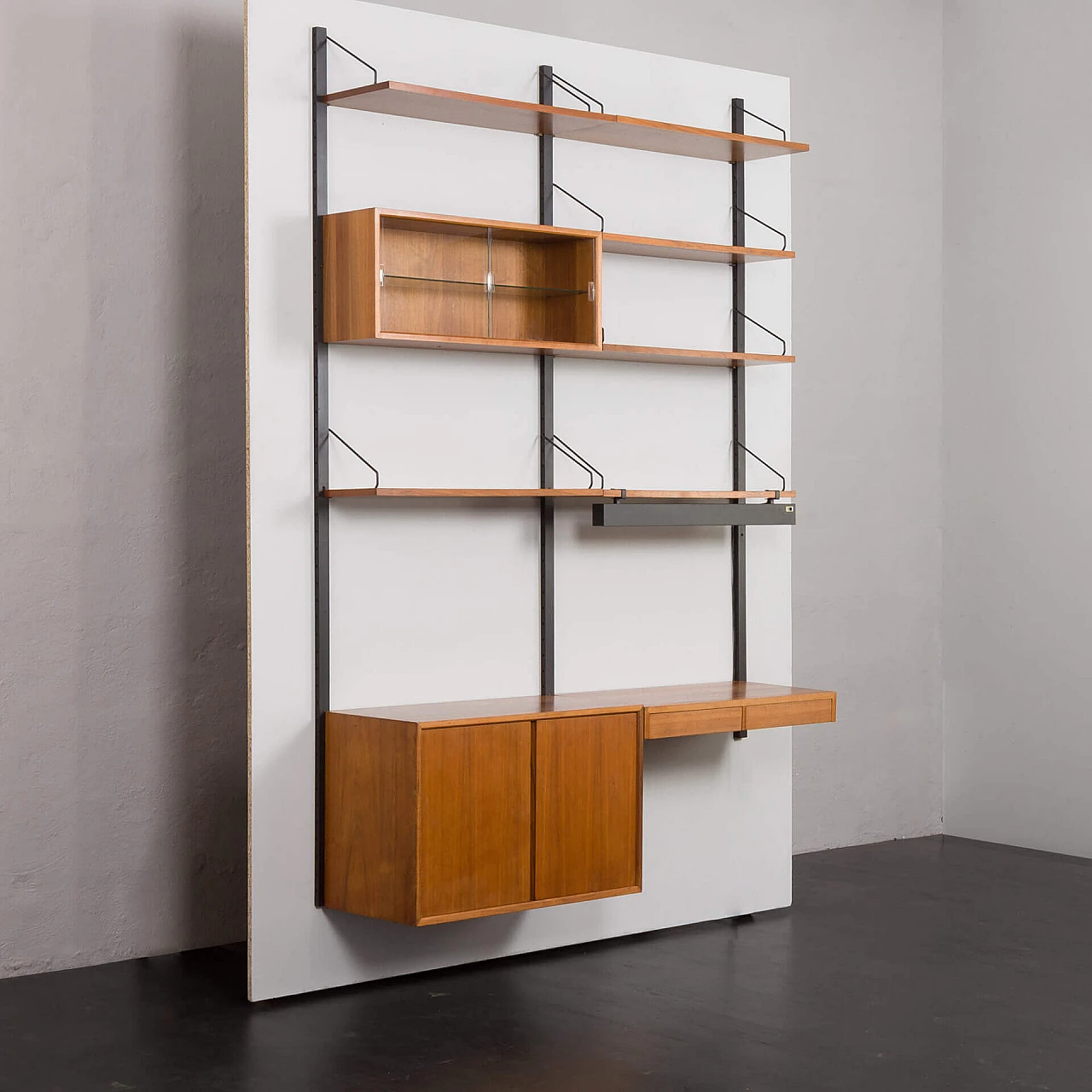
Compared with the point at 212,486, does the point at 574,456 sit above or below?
above

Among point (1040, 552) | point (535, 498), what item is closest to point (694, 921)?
point (535, 498)

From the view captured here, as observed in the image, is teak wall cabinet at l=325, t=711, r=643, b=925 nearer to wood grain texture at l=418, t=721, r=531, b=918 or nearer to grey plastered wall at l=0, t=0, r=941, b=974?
wood grain texture at l=418, t=721, r=531, b=918

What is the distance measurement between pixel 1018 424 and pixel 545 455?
9.59 feet

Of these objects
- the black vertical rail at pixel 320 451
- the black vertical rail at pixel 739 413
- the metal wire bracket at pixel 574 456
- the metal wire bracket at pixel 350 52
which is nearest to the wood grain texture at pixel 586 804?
the black vertical rail at pixel 320 451

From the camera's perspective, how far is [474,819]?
459cm

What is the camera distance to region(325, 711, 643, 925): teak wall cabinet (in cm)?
450

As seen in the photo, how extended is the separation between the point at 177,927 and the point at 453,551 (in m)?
1.58

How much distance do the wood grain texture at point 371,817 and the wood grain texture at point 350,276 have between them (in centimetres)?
119

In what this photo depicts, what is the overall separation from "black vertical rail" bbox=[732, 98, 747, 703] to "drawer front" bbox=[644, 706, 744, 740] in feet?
1.88

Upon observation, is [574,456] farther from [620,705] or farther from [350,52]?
[350,52]

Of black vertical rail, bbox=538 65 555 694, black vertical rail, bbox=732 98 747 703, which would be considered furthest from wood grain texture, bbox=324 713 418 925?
black vertical rail, bbox=732 98 747 703

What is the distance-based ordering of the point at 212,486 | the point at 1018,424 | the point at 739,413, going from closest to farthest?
the point at 212,486
the point at 739,413
the point at 1018,424

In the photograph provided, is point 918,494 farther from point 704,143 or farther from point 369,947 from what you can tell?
point 369,947

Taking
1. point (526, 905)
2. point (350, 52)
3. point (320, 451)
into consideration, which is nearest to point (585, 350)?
point (320, 451)
